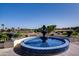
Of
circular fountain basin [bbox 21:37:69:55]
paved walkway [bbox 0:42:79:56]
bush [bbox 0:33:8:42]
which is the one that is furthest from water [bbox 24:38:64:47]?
bush [bbox 0:33:8:42]

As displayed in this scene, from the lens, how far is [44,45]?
21.7 ft

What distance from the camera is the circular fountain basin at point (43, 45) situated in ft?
21.4

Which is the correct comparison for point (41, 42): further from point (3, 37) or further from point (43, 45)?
point (3, 37)

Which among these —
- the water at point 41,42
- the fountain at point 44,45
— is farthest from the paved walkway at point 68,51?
the water at point 41,42

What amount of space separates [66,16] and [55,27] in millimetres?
436

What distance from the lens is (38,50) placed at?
21.4 ft

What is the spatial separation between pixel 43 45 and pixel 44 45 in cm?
3

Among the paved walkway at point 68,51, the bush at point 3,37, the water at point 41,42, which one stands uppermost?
the bush at point 3,37

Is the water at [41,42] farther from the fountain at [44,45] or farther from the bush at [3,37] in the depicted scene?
the bush at [3,37]

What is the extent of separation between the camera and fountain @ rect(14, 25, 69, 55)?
652cm

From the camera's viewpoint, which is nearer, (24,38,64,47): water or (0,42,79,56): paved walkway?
(0,42,79,56): paved walkway

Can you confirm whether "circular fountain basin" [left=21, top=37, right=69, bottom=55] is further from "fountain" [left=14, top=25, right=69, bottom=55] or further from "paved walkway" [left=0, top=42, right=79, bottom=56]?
"paved walkway" [left=0, top=42, right=79, bottom=56]

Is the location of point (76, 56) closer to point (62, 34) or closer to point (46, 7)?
point (62, 34)

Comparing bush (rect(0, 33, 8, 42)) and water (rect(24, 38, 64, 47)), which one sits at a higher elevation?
bush (rect(0, 33, 8, 42))
